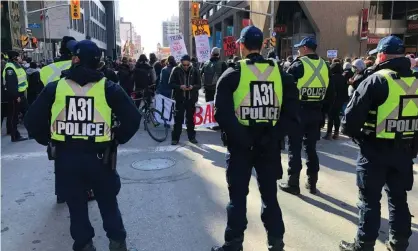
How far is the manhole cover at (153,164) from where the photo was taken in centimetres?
632

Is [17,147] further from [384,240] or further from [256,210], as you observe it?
[384,240]

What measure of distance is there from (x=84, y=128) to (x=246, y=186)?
1.56 metres

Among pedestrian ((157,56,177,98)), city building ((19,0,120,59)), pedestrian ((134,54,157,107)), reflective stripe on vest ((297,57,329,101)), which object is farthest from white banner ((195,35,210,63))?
city building ((19,0,120,59))

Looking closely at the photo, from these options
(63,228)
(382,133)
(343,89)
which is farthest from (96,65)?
(343,89)

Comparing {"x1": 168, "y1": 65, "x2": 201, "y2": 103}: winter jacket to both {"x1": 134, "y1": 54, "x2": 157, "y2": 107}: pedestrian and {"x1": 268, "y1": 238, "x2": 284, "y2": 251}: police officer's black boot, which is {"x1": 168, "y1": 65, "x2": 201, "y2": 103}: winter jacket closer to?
{"x1": 134, "y1": 54, "x2": 157, "y2": 107}: pedestrian

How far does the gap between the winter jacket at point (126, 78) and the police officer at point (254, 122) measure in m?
8.60

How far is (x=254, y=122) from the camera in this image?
3299 millimetres

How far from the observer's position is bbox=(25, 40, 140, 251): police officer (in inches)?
120

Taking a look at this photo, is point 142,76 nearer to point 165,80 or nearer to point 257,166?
point 165,80

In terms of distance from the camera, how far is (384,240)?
3.83m

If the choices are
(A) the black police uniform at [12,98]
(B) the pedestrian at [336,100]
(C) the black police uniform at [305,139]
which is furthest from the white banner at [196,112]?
(C) the black police uniform at [305,139]

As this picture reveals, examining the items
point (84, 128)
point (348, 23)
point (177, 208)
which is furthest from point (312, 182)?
point (348, 23)

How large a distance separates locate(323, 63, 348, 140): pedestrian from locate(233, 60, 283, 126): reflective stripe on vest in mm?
5874

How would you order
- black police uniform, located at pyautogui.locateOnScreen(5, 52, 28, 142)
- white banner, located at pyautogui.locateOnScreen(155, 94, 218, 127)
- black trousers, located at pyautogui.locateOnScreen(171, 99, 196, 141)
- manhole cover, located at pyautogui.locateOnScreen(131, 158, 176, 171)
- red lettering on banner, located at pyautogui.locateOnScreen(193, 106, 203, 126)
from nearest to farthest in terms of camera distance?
manhole cover, located at pyautogui.locateOnScreen(131, 158, 176, 171)
black trousers, located at pyautogui.locateOnScreen(171, 99, 196, 141)
black police uniform, located at pyautogui.locateOnScreen(5, 52, 28, 142)
white banner, located at pyautogui.locateOnScreen(155, 94, 218, 127)
red lettering on banner, located at pyautogui.locateOnScreen(193, 106, 203, 126)
